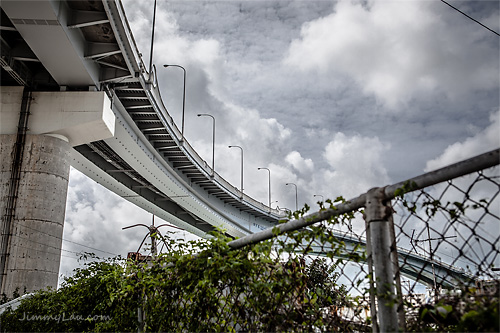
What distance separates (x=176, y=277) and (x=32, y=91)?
15777 mm

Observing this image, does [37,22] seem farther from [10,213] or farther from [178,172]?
[178,172]

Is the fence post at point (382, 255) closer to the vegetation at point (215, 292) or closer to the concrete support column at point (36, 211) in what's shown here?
the vegetation at point (215, 292)

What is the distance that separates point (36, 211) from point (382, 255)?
Answer: 15.1m

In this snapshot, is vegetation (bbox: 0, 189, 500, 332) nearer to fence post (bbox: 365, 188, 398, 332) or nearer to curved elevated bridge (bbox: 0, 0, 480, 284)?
fence post (bbox: 365, 188, 398, 332)

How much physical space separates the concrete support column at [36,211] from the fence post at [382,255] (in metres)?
14.7

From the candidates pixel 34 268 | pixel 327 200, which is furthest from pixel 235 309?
pixel 34 268

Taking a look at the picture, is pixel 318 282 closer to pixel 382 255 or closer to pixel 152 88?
pixel 382 255

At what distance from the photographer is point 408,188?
6.78 ft

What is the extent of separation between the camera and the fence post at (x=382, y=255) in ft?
6.64

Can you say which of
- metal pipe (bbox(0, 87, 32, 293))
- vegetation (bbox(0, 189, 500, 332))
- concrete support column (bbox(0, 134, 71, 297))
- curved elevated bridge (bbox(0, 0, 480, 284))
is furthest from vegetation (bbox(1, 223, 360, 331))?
metal pipe (bbox(0, 87, 32, 293))

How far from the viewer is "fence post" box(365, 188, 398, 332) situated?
203 cm

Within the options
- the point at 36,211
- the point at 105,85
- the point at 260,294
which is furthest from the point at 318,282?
the point at 105,85

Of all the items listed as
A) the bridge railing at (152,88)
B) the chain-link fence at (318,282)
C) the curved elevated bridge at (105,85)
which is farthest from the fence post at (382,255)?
the bridge railing at (152,88)

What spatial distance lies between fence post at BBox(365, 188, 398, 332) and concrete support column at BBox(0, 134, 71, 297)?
48.3 ft
